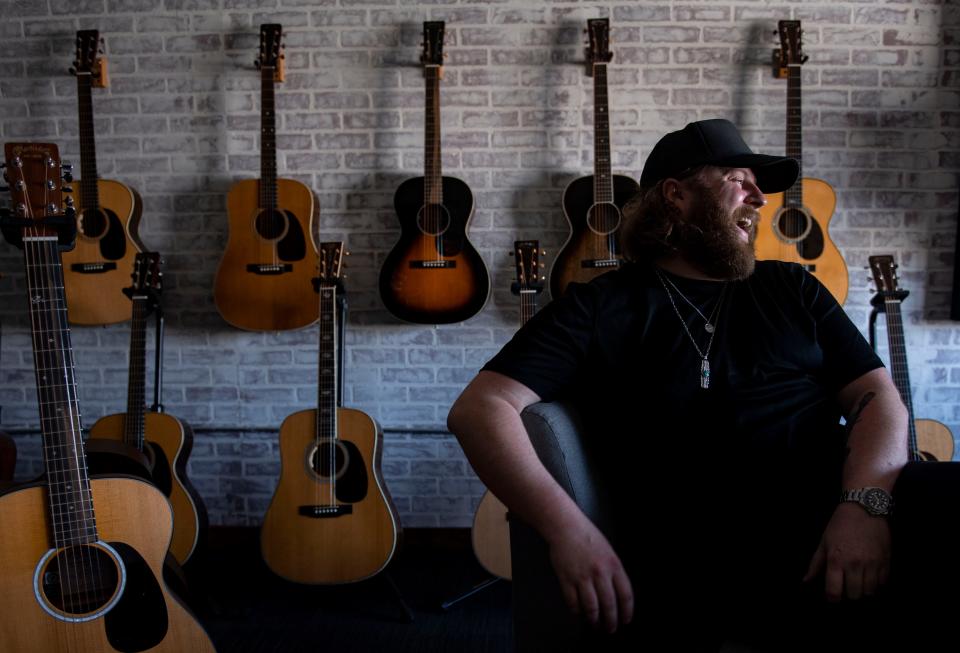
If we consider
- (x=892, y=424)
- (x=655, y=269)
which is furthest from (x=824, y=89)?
(x=892, y=424)

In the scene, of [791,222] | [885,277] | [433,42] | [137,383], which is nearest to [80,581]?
[137,383]

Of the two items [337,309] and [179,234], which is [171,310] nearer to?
[179,234]

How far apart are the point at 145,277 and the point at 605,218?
5.77 feet

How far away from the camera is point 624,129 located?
274 cm

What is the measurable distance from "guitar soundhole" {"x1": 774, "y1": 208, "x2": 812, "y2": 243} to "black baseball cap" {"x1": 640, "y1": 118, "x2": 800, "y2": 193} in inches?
36.4

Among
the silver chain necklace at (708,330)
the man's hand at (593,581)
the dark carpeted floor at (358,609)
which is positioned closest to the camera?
the man's hand at (593,581)

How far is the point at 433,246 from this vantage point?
2.62 metres

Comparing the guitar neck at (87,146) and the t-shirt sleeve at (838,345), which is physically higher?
the guitar neck at (87,146)

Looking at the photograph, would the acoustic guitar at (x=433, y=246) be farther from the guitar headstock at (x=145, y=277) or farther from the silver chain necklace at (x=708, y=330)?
the silver chain necklace at (x=708, y=330)

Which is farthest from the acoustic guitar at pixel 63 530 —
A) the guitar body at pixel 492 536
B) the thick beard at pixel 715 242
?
the thick beard at pixel 715 242

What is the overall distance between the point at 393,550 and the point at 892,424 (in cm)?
163

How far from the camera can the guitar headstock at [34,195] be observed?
1751 mm

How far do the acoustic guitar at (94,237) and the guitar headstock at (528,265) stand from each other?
1.53 metres

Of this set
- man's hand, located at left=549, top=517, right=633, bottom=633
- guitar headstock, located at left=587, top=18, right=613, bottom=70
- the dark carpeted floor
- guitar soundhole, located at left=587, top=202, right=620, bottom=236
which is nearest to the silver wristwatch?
man's hand, located at left=549, top=517, right=633, bottom=633
